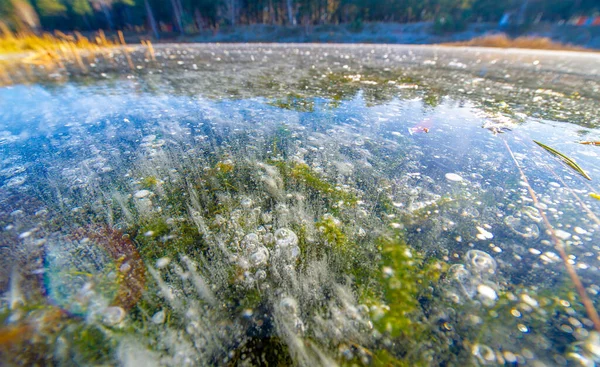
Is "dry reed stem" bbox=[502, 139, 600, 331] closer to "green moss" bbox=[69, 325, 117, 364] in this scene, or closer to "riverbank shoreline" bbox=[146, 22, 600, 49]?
"green moss" bbox=[69, 325, 117, 364]

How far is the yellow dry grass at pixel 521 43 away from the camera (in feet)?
63.2

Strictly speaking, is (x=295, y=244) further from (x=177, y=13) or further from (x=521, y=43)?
(x=177, y=13)

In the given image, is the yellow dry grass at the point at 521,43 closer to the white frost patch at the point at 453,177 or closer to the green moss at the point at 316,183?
the white frost patch at the point at 453,177

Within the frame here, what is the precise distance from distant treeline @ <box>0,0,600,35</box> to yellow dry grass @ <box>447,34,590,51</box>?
4.02m

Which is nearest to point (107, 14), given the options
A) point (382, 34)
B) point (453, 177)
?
point (382, 34)

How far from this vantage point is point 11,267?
128cm

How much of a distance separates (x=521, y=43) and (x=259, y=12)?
3219cm

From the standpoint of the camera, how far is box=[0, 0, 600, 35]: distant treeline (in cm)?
2469

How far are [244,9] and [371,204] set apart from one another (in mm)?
43068

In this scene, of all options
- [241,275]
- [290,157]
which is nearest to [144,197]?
[241,275]

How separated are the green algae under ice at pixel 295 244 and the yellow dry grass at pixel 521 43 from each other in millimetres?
25320

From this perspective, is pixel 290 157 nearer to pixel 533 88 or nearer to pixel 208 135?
pixel 208 135

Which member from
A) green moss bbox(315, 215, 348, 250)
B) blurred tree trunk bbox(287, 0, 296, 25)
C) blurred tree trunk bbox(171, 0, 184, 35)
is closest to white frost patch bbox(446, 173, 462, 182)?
green moss bbox(315, 215, 348, 250)

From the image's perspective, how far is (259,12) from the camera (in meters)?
34.9
